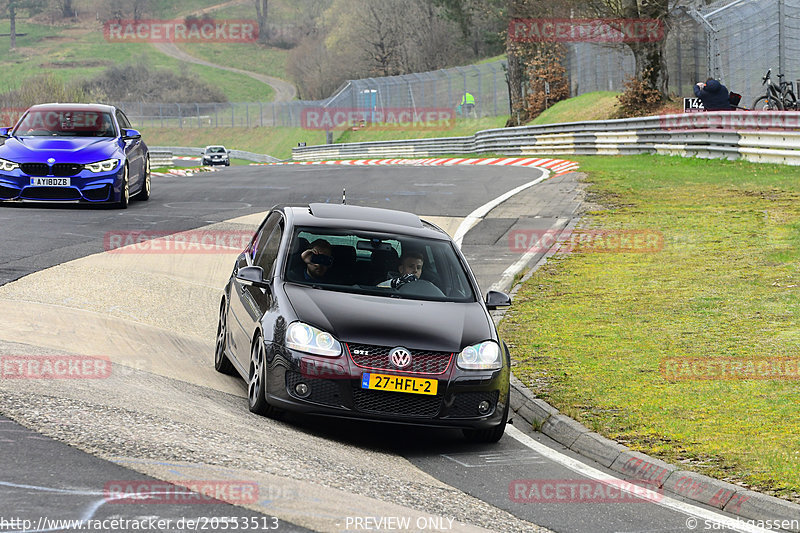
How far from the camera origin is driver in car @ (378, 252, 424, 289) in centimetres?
866

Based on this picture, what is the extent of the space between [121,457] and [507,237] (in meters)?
12.8

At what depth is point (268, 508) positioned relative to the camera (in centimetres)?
540

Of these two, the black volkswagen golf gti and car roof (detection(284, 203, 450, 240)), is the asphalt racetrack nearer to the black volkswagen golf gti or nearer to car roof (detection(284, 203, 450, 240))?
the black volkswagen golf gti

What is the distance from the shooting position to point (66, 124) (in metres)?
20.2

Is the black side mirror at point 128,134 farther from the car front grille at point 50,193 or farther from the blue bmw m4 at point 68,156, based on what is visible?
the car front grille at point 50,193

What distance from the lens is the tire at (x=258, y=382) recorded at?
7.78 meters

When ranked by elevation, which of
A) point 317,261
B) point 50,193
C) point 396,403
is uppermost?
point 317,261

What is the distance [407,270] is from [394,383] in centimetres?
154

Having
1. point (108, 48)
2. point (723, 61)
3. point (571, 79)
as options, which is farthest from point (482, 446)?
point (108, 48)

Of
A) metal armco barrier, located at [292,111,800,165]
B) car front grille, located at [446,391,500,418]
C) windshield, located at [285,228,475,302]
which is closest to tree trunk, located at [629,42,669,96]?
metal armco barrier, located at [292,111,800,165]

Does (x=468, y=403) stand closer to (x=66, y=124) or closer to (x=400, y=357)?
(x=400, y=357)

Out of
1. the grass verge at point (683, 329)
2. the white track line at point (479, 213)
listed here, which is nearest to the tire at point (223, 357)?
the grass verge at point (683, 329)

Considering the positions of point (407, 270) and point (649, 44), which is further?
point (649, 44)

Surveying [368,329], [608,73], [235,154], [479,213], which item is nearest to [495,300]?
[368,329]
